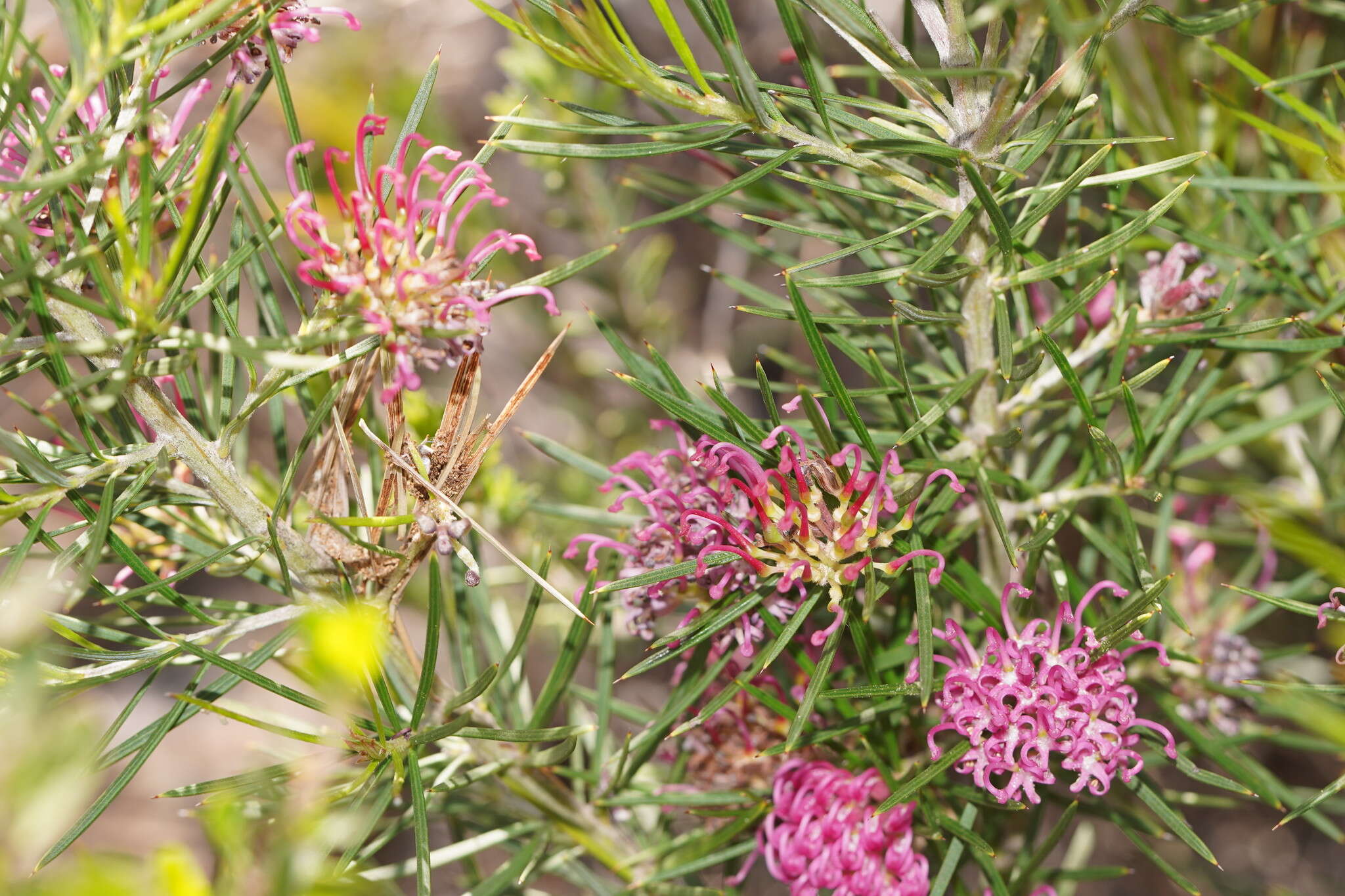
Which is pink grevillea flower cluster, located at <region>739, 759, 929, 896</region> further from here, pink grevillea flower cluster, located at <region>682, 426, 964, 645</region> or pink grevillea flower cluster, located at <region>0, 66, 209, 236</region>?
pink grevillea flower cluster, located at <region>0, 66, 209, 236</region>

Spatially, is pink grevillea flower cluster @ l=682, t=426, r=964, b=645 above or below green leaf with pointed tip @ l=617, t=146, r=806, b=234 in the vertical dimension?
below

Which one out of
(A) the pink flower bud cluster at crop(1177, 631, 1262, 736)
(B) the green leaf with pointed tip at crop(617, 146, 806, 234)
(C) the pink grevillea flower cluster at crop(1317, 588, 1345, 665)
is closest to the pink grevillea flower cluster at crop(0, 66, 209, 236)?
(B) the green leaf with pointed tip at crop(617, 146, 806, 234)

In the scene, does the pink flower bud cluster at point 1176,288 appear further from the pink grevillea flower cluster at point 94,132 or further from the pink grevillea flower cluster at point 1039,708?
the pink grevillea flower cluster at point 94,132

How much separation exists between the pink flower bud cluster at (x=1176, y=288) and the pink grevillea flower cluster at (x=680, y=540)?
267 millimetres

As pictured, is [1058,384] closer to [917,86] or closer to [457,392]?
[917,86]

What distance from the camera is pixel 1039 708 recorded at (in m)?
0.42

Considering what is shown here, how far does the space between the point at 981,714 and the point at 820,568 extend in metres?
0.10

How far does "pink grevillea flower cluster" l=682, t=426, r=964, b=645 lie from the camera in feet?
1.38

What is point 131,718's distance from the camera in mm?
1386

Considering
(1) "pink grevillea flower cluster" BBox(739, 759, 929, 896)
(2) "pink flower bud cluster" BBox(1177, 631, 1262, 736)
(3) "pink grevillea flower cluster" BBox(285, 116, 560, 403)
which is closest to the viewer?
(3) "pink grevillea flower cluster" BBox(285, 116, 560, 403)

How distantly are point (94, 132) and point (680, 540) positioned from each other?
1.03 ft

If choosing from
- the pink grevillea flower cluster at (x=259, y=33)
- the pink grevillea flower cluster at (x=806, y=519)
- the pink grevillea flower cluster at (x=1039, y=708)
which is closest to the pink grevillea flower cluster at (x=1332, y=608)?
the pink grevillea flower cluster at (x=1039, y=708)

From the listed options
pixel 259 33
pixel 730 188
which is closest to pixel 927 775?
pixel 730 188

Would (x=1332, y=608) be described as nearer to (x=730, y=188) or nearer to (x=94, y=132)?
(x=730, y=188)
